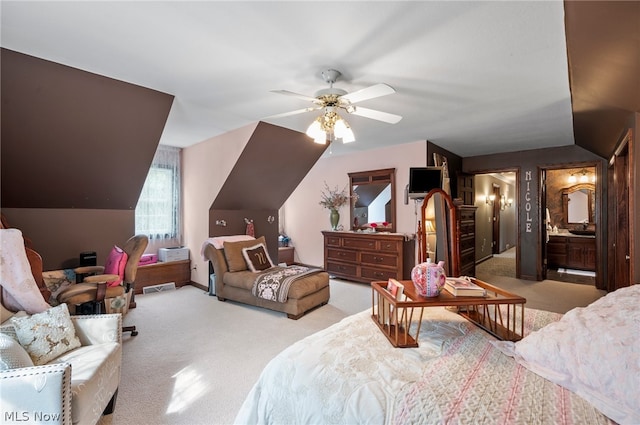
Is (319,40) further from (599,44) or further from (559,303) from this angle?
(559,303)

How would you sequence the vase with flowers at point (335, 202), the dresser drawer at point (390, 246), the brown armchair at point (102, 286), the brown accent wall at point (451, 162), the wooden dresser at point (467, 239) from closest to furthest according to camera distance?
1. the brown armchair at point (102, 286)
2. the dresser drawer at point (390, 246)
3. the brown accent wall at point (451, 162)
4. the wooden dresser at point (467, 239)
5. the vase with flowers at point (335, 202)

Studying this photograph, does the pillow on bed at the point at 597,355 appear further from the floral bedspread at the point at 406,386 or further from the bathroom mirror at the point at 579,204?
the bathroom mirror at the point at 579,204

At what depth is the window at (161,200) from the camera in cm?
508

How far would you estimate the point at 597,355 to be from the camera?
3.25ft

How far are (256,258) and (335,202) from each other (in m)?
2.26

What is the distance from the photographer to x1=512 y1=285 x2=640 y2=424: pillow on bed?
89 cm

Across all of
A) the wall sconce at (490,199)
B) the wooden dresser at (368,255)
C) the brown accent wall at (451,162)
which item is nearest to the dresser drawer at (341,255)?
the wooden dresser at (368,255)

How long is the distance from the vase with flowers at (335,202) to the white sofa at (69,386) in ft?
14.0

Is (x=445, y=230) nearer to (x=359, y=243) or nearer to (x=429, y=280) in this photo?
(x=429, y=280)

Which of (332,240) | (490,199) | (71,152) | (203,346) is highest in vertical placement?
(71,152)

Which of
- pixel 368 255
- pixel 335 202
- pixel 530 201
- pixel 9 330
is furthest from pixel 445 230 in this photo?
pixel 530 201

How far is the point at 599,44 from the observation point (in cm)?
182

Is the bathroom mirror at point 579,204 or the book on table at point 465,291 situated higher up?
the bathroom mirror at point 579,204

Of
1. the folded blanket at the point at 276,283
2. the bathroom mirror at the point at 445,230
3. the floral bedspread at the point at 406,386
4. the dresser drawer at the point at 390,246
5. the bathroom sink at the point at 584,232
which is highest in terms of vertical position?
the bathroom mirror at the point at 445,230
